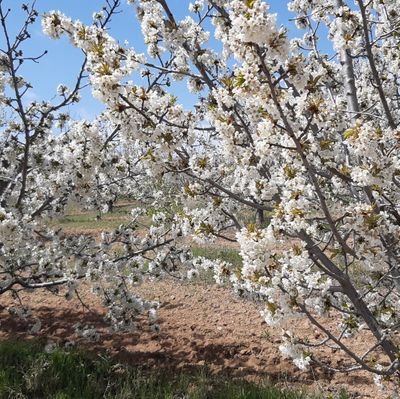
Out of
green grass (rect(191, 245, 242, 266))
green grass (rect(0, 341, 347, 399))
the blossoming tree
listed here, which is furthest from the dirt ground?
green grass (rect(191, 245, 242, 266))

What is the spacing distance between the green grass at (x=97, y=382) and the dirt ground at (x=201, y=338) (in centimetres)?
50

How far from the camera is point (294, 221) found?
262cm

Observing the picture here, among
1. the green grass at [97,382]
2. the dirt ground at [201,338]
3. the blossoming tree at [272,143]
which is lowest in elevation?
the green grass at [97,382]

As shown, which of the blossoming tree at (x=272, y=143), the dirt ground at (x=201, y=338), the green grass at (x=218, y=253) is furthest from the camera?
the green grass at (x=218, y=253)

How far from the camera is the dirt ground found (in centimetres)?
566

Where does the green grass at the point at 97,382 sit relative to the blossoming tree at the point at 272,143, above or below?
below

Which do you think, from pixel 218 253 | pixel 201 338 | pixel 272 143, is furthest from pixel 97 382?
pixel 218 253

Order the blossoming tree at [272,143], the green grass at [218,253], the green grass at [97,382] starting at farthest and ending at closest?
the green grass at [218,253]
the green grass at [97,382]
the blossoming tree at [272,143]

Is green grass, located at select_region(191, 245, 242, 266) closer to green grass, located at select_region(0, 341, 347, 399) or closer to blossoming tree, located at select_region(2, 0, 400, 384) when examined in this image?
green grass, located at select_region(0, 341, 347, 399)

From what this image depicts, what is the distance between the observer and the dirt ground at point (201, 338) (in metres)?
5.66

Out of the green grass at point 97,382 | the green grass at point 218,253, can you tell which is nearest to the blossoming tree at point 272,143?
the green grass at point 97,382

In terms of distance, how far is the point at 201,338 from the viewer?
6.86 m

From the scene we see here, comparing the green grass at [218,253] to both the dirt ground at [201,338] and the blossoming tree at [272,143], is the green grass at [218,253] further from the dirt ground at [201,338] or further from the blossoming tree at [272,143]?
the blossoming tree at [272,143]

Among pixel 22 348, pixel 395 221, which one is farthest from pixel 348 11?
pixel 22 348
